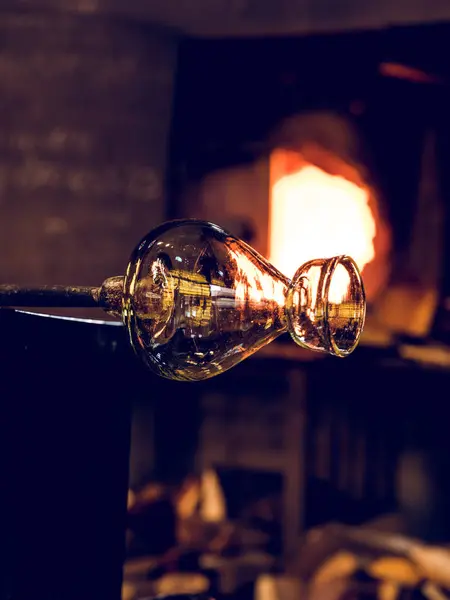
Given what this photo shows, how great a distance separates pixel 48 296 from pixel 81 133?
231cm

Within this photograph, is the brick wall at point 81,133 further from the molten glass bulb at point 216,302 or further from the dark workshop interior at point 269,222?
the molten glass bulb at point 216,302

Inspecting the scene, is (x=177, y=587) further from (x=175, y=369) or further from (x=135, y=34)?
(x=135, y=34)

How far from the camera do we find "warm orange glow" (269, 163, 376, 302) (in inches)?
101

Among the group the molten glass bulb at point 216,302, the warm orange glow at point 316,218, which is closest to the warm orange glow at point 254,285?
the molten glass bulb at point 216,302

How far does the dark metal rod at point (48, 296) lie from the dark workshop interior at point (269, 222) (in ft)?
5.32

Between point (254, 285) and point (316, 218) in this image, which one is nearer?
point (254, 285)

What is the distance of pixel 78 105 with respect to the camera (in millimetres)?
2781

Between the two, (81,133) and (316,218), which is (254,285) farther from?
(81,133)

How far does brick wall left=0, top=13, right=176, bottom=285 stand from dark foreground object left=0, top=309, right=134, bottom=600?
2103mm

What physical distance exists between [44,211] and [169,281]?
2.34 meters

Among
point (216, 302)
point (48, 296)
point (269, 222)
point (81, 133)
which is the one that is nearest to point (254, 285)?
point (216, 302)

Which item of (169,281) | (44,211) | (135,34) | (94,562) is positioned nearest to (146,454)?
(44,211)

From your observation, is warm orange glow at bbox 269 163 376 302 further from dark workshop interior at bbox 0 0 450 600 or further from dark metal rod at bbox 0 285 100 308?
dark metal rod at bbox 0 285 100 308

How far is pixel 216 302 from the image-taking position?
559 mm
